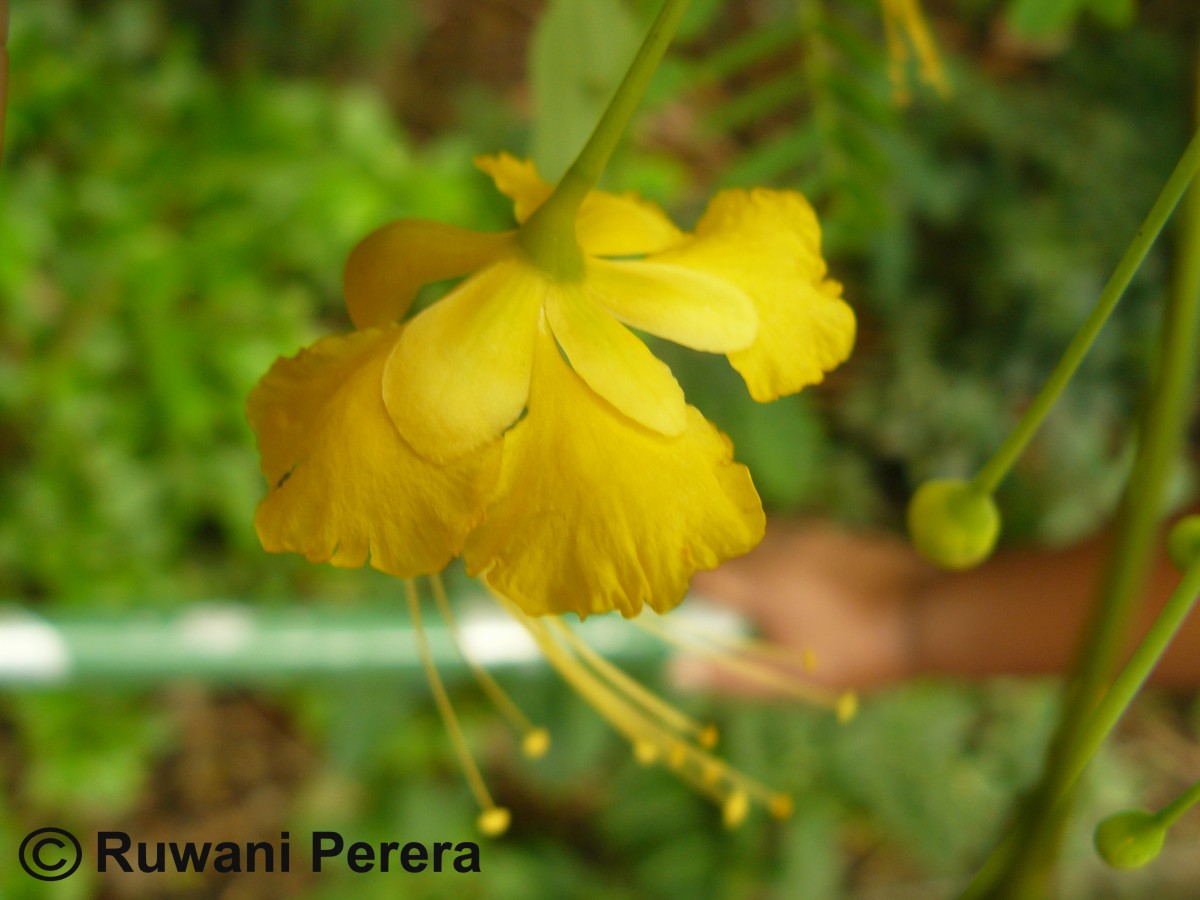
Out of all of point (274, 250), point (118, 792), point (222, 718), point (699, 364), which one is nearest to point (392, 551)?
point (699, 364)

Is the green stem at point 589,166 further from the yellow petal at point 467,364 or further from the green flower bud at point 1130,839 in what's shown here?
the green flower bud at point 1130,839

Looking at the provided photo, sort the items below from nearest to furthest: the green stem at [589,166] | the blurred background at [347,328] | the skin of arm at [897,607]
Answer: the green stem at [589,166] < the skin of arm at [897,607] < the blurred background at [347,328]

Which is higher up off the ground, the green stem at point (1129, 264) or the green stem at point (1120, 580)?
the green stem at point (1129, 264)

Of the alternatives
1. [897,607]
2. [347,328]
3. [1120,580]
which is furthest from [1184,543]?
[347,328]

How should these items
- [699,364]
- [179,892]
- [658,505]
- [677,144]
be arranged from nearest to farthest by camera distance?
[658,505], [699,364], [179,892], [677,144]

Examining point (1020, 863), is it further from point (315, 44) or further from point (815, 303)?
point (315, 44)

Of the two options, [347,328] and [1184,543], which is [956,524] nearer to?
[1184,543]

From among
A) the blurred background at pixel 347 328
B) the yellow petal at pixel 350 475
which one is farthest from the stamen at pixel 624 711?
the blurred background at pixel 347 328

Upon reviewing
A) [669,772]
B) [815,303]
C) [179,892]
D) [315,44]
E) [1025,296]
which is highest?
[315,44]
